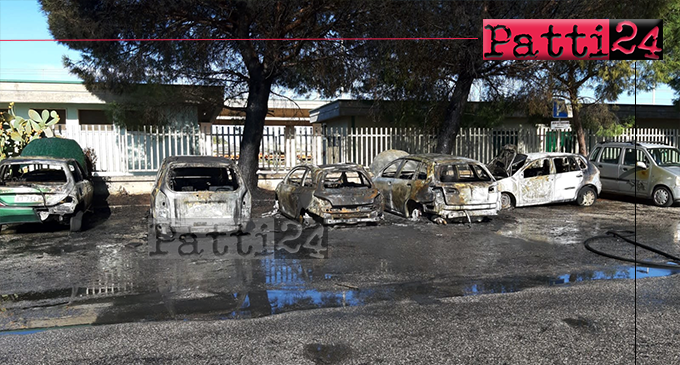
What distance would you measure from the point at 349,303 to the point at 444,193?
210 inches

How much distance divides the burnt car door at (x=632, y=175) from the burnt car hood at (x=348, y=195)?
26.9 feet

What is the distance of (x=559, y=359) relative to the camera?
4.13 metres

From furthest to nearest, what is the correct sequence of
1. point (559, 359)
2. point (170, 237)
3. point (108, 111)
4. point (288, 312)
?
1. point (108, 111)
2. point (170, 237)
3. point (288, 312)
4. point (559, 359)

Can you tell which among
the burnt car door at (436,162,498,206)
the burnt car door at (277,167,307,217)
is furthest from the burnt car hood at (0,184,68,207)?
the burnt car door at (436,162,498,206)

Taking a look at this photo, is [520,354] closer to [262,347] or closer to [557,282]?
[262,347]

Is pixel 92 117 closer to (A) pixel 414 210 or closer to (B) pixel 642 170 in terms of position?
(A) pixel 414 210

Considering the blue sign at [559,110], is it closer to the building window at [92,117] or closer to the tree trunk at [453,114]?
the tree trunk at [453,114]

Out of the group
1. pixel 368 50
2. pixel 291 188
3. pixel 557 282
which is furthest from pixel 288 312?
pixel 368 50

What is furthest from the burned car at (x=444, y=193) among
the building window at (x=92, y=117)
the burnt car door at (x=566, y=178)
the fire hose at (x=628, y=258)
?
the building window at (x=92, y=117)

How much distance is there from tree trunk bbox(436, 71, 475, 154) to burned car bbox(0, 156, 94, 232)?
10.7 meters

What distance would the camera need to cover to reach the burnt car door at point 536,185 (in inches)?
517

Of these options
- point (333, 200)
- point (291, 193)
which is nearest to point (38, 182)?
point (291, 193)

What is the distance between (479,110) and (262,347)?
1729cm

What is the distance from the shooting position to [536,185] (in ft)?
43.2
